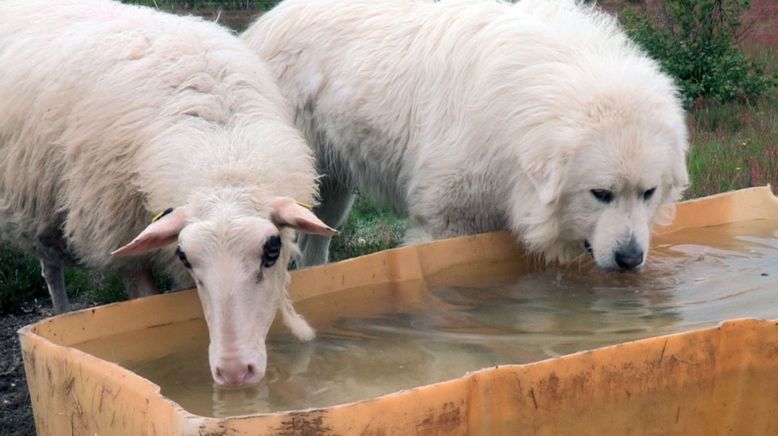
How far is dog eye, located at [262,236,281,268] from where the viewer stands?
420 cm

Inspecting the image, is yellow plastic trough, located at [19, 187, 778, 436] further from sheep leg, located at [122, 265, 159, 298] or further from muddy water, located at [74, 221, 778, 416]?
sheep leg, located at [122, 265, 159, 298]

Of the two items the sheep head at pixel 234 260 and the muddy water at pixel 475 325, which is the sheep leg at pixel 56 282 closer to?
the muddy water at pixel 475 325

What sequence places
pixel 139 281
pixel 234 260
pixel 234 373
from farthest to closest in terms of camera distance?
pixel 139 281 → pixel 234 260 → pixel 234 373

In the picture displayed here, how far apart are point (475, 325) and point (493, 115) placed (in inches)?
54.1

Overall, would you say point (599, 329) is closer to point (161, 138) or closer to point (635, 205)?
Result: point (635, 205)

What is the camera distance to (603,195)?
5395mm

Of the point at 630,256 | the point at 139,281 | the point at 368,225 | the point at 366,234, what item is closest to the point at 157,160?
the point at 139,281

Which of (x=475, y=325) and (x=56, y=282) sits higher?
(x=475, y=325)

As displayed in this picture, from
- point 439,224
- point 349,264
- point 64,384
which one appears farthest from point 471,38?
point 64,384

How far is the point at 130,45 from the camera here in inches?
206

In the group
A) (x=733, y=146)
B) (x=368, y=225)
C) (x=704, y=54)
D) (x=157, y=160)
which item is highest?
(x=157, y=160)

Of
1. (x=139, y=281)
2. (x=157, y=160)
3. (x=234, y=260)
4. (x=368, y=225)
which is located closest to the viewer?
(x=234, y=260)

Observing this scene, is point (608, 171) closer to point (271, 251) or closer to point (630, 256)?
point (630, 256)

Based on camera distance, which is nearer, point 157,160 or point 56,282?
point 157,160
